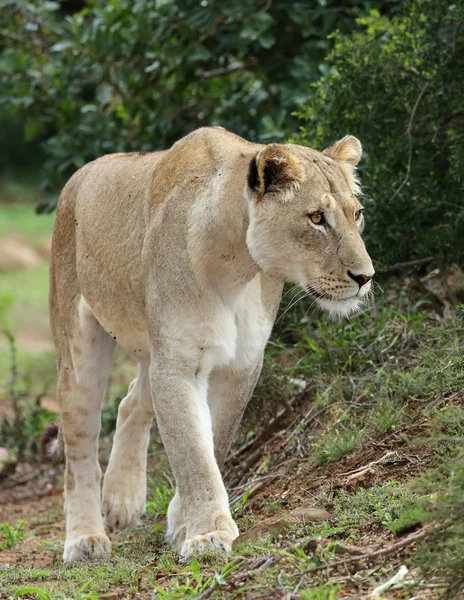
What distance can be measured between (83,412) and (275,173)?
72.0 inches

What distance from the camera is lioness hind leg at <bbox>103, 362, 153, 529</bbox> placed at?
5711 mm

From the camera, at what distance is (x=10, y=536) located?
19.3 ft

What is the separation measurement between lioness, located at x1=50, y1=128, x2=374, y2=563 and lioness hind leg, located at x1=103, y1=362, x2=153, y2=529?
1.8 inches

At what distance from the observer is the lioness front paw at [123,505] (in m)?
5.70

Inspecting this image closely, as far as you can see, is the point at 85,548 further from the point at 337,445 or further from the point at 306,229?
the point at 306,229

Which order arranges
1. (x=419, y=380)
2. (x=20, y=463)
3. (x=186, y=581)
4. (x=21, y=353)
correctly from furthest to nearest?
(x=21, y=353) < (x=20, y=463) < (x=419, y=380) < (x=186, y=581)

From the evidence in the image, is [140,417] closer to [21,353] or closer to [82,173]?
[82,173]

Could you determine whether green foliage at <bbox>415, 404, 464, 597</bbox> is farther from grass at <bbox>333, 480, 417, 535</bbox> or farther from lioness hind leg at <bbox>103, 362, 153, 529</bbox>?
lioness hind leg at <bbox>103, 362, 153, 529</bbox>

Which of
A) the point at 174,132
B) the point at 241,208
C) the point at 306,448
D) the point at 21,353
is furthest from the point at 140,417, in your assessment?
the point at 21,353

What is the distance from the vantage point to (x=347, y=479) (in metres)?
4.73

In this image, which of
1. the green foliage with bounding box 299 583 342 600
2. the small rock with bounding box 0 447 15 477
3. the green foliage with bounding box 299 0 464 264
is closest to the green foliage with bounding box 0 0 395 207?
the green foliage with bounding box 299 0 464 264

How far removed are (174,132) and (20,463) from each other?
2.53 metres

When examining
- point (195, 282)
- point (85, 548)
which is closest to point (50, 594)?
point (85, 548)

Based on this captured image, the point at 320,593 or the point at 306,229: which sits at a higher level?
the point at 306,229
